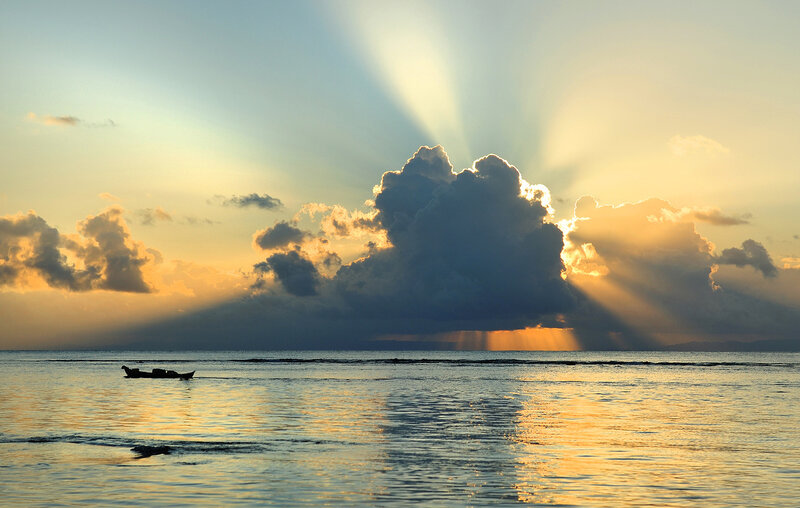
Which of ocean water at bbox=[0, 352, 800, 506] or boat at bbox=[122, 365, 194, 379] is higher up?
boat at bbox=[122, 365, 194, 379]

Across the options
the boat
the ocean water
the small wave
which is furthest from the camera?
the boat

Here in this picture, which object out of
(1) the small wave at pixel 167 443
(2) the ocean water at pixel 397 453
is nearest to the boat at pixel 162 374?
(2) the ocean water at pixel 397 453

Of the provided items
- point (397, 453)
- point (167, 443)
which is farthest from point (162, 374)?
point (397, 453)

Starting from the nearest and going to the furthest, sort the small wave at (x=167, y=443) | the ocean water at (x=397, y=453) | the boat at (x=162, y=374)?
the ocean water at (x=397, y=453)
the small wave at (x=167, y=443)
the boat at (x=162, y=374)

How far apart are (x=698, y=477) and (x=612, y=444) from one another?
1138cm

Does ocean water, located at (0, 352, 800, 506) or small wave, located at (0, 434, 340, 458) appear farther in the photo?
small wave, located at (0, 434, 340, 458)

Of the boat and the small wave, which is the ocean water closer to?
the small wave

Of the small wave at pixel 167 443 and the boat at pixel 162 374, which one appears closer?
the small wave at pixel 167 443

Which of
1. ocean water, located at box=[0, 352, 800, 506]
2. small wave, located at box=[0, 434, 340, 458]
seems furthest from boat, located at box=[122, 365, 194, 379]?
small wave, located at box=[0, 434, 340, 458]

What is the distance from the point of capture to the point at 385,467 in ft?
126

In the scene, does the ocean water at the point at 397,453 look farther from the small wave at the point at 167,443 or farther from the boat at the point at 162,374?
the boat at the point at 162,374

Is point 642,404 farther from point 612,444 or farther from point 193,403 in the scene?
point 193,403

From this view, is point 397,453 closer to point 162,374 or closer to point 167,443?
point 167,443

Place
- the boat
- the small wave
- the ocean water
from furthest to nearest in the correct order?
the boat → the small wave → the ocean water
